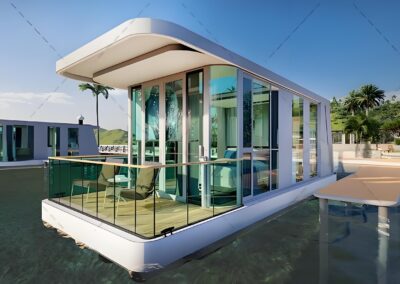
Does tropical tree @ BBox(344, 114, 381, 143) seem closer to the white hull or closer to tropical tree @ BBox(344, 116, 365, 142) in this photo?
tropical tree @ BBox(344, 116, 365, 142)

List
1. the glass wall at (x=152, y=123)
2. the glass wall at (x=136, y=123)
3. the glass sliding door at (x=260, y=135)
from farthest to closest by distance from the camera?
the glass wall at (x=136, y=123) → the glass wall at (x=152, y=123) → the glass sliding door at (x=260, y=135)

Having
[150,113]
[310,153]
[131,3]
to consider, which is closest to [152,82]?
[150,113]

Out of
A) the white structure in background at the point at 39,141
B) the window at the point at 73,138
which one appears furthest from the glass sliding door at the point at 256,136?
the window at the point at 73,138

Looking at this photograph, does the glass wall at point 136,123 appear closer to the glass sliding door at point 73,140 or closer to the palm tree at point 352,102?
the glass sliding door at point 73,140

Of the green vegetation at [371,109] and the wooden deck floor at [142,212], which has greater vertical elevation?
the green vegetation at [371,109]

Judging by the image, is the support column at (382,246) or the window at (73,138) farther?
the window at (73,138)

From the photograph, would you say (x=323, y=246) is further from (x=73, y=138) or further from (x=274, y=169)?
(x=73, y=138)

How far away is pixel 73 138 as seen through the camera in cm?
1952

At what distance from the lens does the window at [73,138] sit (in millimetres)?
19381

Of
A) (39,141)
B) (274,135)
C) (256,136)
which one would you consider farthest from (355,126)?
(39,141)

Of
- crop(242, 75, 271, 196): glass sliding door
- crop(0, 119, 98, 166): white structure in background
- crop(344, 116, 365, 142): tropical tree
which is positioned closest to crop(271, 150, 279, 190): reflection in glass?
crop(242, 75, 271, 196): glass sliding door

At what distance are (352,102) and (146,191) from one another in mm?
40925

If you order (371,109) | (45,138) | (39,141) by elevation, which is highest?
(371,109)

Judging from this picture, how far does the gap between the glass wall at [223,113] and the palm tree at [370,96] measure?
38.7 metres
